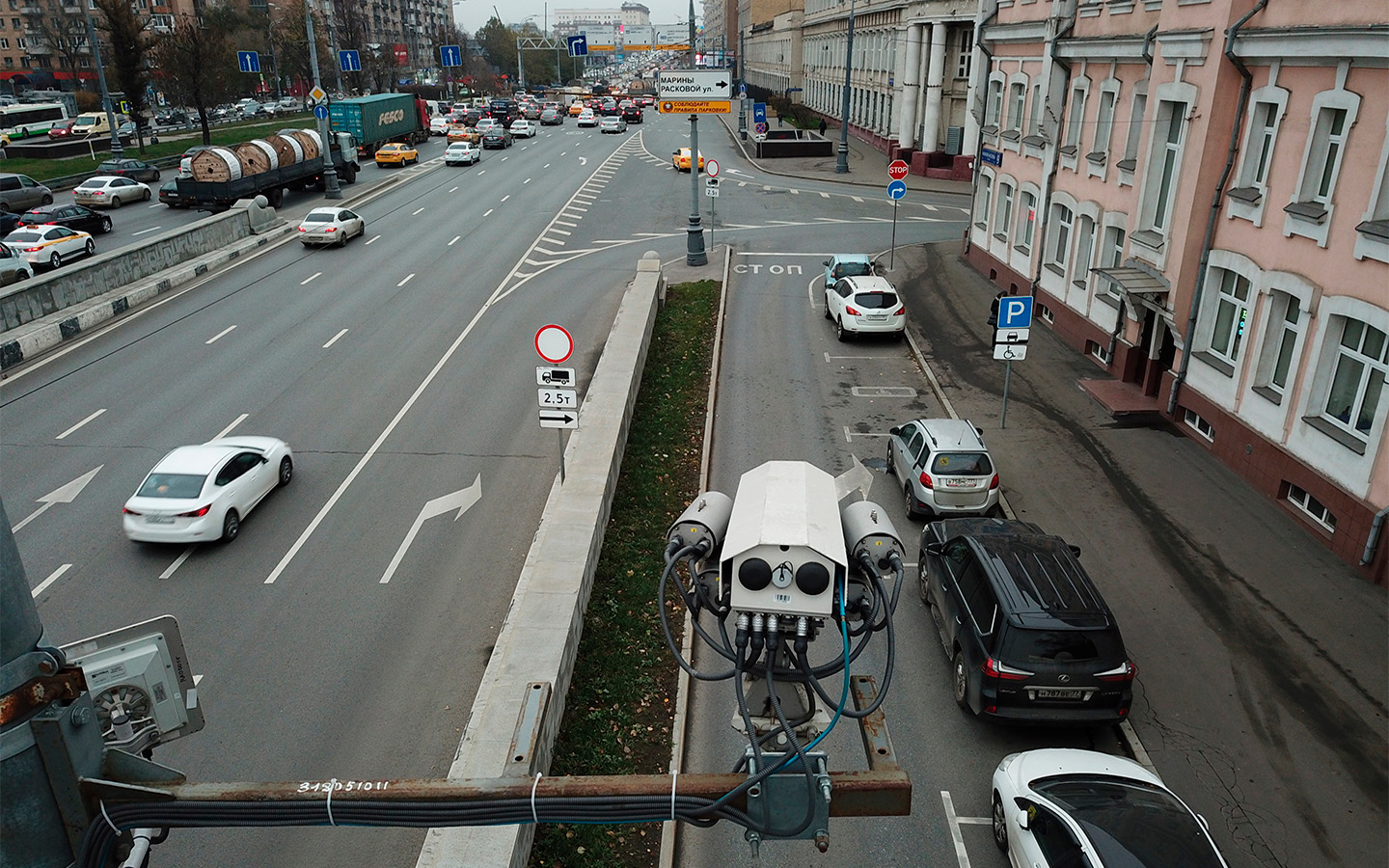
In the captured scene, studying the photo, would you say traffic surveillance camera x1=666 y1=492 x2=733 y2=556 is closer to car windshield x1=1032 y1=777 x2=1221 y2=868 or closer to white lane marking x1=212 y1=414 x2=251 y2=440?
car windshield x1=1032 y1=777 x2=1221 y2=868

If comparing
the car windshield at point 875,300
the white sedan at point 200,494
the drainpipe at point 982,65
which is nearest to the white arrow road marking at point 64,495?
the white sedan at point 200,494

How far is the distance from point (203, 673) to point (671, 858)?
6682 millimetres

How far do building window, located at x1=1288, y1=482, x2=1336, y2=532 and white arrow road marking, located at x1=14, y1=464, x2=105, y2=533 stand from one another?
20.6m

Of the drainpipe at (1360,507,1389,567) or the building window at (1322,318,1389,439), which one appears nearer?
the drainpipe at (1360,507,1389,567)

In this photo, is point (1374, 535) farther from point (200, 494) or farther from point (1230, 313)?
point (200, 494)

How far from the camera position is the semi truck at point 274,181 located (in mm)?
A: 39156

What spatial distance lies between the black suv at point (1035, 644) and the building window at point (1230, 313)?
335 inches

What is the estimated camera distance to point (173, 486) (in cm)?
1442

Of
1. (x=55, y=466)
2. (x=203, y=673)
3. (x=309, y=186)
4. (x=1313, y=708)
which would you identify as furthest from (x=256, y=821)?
(x=309, y=186)

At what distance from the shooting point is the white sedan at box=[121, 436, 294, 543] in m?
14.2

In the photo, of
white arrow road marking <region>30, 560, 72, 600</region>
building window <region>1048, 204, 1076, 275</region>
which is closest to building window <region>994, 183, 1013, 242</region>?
building window <region>1048, 204, 1076, 275</region>

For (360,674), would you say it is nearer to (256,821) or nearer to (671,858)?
(671,858)

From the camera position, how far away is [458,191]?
1892 inches

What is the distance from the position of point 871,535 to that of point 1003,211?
2762cm
